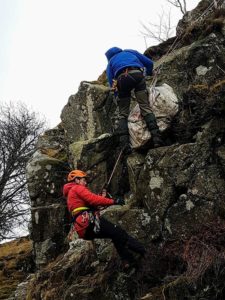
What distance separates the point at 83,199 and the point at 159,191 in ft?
5.15

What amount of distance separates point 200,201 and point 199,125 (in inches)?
70.0

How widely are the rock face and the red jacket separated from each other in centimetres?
124

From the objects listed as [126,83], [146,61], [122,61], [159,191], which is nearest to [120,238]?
[159,191]

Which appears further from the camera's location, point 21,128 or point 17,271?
point 21,128

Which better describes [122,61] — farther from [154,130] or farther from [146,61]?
[154,130]

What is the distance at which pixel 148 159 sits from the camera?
948 centimetres

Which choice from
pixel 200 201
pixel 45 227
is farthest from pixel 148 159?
pixel 45 227

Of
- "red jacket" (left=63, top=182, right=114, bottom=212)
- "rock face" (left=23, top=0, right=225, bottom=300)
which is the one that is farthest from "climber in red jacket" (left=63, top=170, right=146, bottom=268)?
"rock face" (left=23, top=0, right=225, bottom=300)

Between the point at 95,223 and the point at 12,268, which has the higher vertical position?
the point at 95,223

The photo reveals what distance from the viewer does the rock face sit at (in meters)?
7.98

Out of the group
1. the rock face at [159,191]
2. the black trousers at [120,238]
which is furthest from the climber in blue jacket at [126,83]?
the black trousers at [120,238]

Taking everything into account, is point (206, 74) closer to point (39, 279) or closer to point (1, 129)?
point (39, 279)

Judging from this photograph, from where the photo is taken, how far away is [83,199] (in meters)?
8.39

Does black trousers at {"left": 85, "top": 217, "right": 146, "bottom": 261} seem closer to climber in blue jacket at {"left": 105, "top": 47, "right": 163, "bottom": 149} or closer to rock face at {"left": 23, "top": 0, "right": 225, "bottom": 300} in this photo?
rock face at {"left": 23, "top": 0, "right": 225, "bottom": 300}
